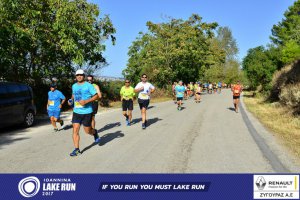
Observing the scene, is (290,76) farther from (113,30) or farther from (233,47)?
(233,47)

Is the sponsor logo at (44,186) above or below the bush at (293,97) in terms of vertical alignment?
below

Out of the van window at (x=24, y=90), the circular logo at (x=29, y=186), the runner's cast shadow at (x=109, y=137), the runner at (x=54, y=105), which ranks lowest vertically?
the runner's cast shadow at (x=109, y=137)

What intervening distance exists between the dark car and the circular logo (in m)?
6.24

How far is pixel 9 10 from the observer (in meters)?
14.3

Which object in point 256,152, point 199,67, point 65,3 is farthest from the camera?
point 199,67

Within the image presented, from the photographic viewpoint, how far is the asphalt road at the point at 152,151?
20.0 feet

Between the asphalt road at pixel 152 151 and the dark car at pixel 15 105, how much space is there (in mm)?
450

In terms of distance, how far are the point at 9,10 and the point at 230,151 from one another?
11.5 metres

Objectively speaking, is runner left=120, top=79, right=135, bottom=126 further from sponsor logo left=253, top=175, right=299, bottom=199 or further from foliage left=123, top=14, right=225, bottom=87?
foliage left=123, top=14, right=225, bottom=87

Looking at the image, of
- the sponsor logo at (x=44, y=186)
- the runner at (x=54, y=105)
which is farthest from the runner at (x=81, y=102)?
the runner at (x=54, y=105)

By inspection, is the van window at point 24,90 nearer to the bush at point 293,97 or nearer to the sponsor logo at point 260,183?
the sponsor logo at point 260,183

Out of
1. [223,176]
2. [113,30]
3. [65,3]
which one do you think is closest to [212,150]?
[223,176]

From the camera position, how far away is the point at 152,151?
7.54 metres

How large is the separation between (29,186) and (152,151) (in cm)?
332
